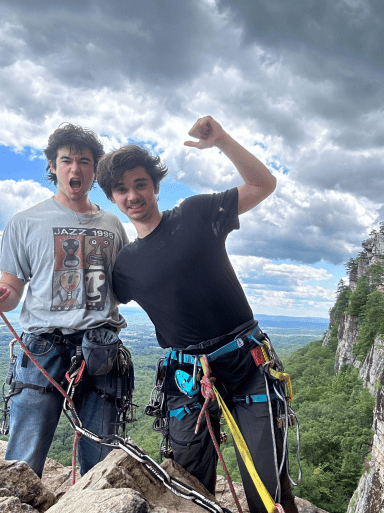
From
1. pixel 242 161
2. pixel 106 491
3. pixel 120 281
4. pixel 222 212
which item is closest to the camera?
pixel 106 491

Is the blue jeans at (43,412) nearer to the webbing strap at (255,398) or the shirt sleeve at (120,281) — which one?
the shirt sleeve at (120,281)

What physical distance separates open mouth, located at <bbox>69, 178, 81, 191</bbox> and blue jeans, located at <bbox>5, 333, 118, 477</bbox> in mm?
1495

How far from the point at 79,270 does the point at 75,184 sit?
89 cm

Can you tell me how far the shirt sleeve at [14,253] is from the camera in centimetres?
368

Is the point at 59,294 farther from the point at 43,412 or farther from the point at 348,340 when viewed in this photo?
the point at 348,340

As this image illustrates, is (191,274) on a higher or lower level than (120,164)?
lower

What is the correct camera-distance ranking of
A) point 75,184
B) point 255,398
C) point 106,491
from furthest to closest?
point 75,184 < point 255,398 < point 106,491

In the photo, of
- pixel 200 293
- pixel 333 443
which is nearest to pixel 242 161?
Result: pixel 200 293

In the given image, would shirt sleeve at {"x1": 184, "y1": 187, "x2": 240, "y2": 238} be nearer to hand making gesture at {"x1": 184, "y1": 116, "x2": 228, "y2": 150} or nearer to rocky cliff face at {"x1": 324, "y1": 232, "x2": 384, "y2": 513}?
hand making gesture at {"x1": 184, "y1": 116, "x2": 228, "y2": 150}

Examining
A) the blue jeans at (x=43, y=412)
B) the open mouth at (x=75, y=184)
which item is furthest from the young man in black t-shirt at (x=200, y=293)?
the blue jeans at (x=43, y=412)

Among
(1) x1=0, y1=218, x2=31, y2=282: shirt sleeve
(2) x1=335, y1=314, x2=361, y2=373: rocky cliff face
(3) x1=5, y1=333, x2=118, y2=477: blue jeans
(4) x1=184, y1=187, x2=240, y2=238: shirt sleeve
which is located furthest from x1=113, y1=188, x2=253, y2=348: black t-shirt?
(2) x1=335, y1=314, x2=361, y2=373: rocky cliff face

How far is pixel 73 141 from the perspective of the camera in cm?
384

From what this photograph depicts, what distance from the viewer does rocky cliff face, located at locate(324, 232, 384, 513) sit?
12359mm

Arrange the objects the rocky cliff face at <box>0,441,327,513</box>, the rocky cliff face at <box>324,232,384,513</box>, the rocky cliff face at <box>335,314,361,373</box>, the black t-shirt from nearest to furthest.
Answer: the rocky cliff face at <box>0,441,327,513</box> < the black t-shirt < the rocky cliff face at <box>324,232,384,513</box> < the rocky cliff face at <box>335,314,361,373</box>
